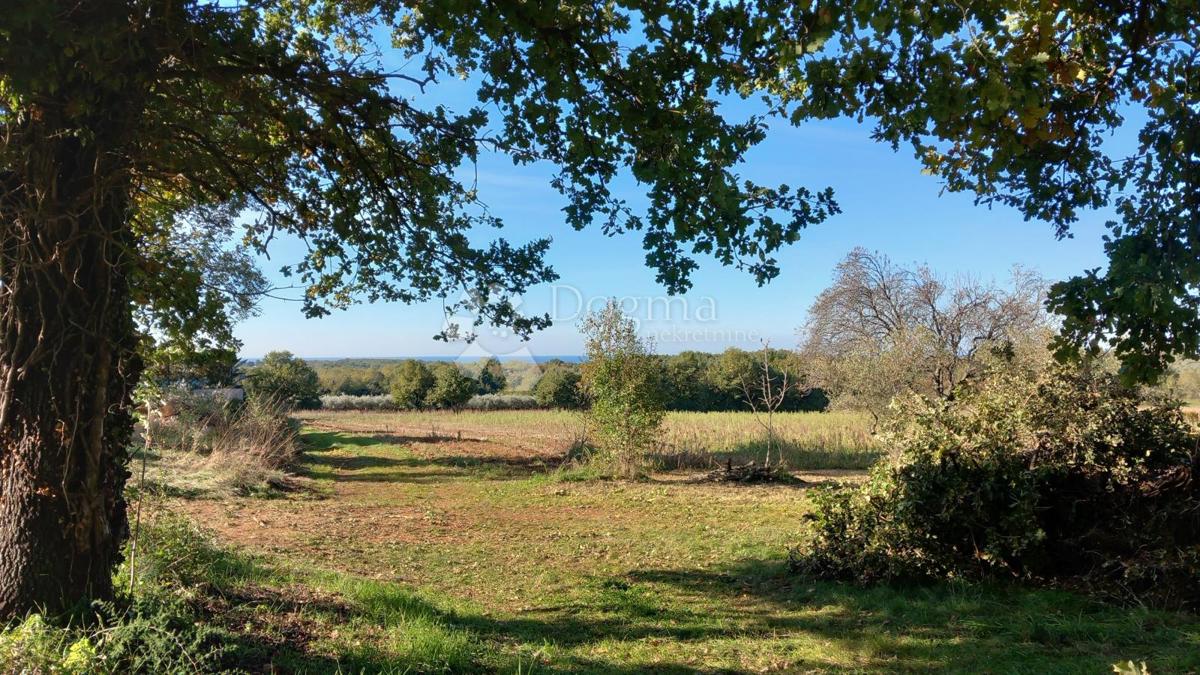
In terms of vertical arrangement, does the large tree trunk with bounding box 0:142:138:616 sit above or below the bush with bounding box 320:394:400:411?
above

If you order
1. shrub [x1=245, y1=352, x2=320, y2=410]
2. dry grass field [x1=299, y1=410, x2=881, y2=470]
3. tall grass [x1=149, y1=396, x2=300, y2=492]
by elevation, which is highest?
shrub [x1=245, y1=352, x2=320, y2=410]

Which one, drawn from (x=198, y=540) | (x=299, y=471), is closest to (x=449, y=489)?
(x=299, y=471)

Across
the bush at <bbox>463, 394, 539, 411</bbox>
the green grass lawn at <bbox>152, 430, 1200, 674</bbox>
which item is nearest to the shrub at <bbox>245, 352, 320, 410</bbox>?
the bush at <bbox>463, 394, 539, 411</bbox>

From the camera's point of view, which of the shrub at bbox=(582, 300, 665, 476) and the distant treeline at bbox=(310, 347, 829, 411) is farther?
the distant treeline at bbox=(310, 347, 829, 411)

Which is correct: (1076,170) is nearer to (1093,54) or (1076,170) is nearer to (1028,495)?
(1093,54)

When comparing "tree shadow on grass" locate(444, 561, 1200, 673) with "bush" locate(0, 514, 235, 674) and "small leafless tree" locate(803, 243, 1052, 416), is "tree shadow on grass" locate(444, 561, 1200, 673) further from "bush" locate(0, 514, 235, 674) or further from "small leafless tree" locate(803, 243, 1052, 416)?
"small leafless tree" locate(803, 243, 1052, 416)

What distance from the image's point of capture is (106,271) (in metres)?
3.85

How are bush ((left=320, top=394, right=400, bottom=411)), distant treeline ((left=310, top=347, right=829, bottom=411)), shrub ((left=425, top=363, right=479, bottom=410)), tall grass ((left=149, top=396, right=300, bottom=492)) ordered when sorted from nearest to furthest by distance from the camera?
tall grass ((left=149, top=396, right=300, bottom=492)) < distant treeline ((left=310, top=347, right=829, bottom=411)) < shrub ((left=425, top=363, right=479, bottom=410)) < bush ((left=320, top=394, right=400, bottom=411))

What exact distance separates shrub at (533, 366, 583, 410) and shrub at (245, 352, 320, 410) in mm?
12388

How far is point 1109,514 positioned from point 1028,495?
29.1 inches

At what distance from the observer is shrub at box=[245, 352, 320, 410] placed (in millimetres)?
21534

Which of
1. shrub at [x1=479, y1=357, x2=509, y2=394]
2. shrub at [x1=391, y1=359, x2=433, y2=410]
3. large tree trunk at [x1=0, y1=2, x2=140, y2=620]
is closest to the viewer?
large tree trunk at [x1=0, y1=2, x2=140, y2=620]

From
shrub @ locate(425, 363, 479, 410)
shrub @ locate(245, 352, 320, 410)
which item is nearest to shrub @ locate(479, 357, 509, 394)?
shrub @ locate(425, 363, 479, 410)

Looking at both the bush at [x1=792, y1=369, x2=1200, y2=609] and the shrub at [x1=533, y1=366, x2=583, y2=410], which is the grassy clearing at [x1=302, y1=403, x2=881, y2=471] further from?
the bush at [x1=792, y1=369, x2=1200, y2=609]
